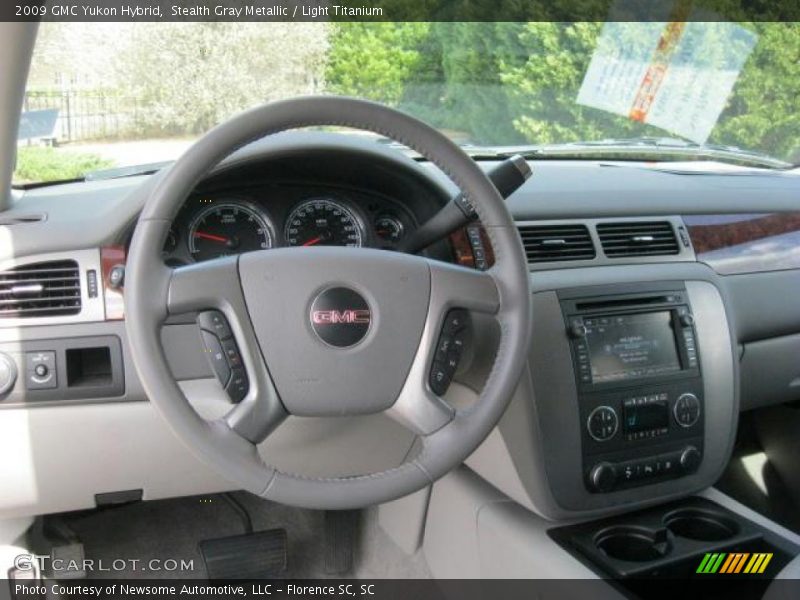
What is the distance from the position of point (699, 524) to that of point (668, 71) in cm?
136

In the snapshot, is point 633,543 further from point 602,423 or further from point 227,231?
point 227,231

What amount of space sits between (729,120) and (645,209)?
2.01 feet

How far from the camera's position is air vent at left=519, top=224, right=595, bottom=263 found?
7.44 ft

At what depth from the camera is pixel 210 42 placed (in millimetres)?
2018

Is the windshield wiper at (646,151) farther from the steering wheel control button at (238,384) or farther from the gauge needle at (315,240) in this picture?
the steering wheel control button at (238,384)

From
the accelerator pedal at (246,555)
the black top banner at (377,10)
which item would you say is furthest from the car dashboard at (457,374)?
the accelerator pedal at (246,555)

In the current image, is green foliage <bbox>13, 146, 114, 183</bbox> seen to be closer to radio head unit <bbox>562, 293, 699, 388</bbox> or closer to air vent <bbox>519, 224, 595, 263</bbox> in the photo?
air vent <bbox>519, 224, 595, 263</bbox>

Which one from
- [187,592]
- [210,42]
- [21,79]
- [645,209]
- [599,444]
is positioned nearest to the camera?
[21,79]

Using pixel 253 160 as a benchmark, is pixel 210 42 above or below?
above

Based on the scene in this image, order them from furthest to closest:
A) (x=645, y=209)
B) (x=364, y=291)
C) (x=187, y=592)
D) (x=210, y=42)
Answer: (x=187, y=592) → (x=645, y=209) → (x=210, y=42) → (x=364, y=291)

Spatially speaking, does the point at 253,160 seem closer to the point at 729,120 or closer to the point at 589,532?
the point at 589,532

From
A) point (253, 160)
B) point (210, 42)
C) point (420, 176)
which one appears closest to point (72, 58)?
point (210, 42)

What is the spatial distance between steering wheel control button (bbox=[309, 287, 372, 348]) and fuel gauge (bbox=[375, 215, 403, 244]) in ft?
1.64

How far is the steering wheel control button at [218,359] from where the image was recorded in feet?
5.19
